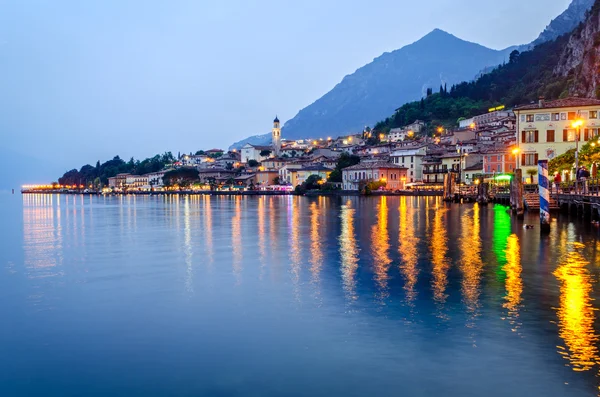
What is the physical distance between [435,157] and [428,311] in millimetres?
100874

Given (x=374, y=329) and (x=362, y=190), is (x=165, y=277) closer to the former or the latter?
(x=374, y=329)

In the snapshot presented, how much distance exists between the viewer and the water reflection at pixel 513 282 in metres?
13.2

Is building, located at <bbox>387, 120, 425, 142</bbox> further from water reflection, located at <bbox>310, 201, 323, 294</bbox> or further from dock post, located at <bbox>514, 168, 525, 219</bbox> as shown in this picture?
water reflection, located at <bbox>310, 201, 323, 294</bbox>

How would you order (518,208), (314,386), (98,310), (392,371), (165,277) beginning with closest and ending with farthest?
(314,386)
(392,371)
(98,310)
(165,277)
(518,208)

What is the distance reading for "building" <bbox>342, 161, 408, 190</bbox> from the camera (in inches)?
4505

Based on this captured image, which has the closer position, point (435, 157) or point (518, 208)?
point (518, 208)

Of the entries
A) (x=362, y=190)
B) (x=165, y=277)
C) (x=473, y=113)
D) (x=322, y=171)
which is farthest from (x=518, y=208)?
(x=473, y=113)

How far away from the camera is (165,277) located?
19.3 metres

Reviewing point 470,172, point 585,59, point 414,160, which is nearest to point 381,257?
point 470,172

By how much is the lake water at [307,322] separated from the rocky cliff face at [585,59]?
76.5 meters

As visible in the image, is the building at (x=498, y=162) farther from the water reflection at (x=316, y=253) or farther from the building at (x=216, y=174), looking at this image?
the building at (x=216, y=174)

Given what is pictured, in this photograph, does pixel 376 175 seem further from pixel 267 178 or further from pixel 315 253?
pixel 315 253

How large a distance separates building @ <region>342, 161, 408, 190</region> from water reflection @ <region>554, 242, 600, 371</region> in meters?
94.6

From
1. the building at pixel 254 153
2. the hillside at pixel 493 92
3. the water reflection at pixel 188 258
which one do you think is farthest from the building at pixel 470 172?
the building at pixel 254 153
